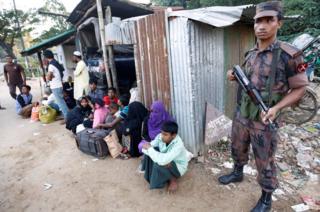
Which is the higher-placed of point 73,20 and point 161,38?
point 73,20

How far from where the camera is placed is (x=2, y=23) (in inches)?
710

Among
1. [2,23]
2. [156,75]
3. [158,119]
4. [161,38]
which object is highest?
[2,23]

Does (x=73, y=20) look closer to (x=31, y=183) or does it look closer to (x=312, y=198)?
(x=31, y=183)

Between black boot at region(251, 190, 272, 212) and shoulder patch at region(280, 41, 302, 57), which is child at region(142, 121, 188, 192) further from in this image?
shoulder patch at region(280, 41, 302, 57)

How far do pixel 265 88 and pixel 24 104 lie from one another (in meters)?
7.31

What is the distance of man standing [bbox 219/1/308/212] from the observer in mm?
1967

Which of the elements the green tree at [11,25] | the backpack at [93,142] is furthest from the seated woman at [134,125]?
the green tree at [11,25]

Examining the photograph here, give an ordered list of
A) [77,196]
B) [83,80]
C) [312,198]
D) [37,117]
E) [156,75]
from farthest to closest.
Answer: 1. [37,117]
2. [83,80]
3. [156,75]
4. [77,196]
5. [312,198]

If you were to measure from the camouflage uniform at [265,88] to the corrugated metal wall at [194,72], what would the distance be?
3.16ft

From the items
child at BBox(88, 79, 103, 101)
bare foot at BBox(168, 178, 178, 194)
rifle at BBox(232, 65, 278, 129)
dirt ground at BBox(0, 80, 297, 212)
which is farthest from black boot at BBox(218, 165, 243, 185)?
child at BBox(88, 79, 103, 101)

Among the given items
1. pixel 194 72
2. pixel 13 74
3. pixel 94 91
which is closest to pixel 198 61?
pixel 194 72

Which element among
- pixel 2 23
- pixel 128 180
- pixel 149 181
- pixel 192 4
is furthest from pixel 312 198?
pixel 2 23

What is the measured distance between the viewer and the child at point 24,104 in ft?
22.3

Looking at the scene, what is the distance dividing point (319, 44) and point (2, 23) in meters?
21.5
